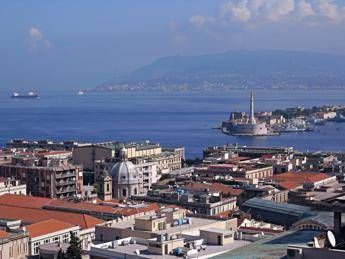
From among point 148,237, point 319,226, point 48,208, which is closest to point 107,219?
point 48,208

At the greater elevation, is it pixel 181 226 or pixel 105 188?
pixel 181 226

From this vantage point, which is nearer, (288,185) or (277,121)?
(288,185)

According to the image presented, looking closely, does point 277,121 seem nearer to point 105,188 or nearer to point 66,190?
point 66,190

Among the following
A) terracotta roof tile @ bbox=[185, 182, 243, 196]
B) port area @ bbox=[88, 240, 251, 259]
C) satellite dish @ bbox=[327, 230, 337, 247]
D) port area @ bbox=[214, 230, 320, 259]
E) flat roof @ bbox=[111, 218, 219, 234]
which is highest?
satellite dish @ bbox=[327, 230, 337, 247]

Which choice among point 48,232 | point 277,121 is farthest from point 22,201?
point 277,121

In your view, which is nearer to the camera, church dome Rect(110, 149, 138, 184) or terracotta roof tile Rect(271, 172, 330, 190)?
church dome Rect(110, 149, 138, 184)

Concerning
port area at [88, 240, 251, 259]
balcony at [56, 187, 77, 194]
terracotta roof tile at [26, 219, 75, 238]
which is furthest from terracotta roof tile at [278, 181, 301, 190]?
port area at [88, 240, 251, 259]

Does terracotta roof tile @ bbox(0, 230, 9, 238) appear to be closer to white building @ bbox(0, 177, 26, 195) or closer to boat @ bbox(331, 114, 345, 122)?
white building @ bbox(0, 177, 26, 195)

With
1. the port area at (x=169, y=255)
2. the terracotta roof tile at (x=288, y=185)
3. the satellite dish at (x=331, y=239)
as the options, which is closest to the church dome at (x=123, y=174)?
the terracotta roof tile at (x=288, y=185)
